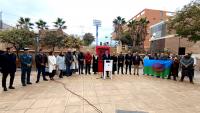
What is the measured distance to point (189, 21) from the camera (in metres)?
19.5

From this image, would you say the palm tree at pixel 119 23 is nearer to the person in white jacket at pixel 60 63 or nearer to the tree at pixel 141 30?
the tree at pixel 141 30

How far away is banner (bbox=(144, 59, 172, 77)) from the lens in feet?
57.1

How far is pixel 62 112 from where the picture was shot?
7.84m

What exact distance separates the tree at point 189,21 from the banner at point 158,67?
307 centimetres

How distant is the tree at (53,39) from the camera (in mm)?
50406

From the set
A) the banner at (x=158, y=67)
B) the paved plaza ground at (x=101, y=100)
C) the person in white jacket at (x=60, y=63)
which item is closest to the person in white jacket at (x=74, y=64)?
the person in white jacket at (x=60, y=63)

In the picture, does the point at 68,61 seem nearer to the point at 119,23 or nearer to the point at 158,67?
the point at 158,67

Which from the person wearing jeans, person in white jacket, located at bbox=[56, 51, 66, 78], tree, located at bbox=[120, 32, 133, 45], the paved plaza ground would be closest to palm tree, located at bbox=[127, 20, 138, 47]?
tree, located at bbox=[120, 32, 133, 45]

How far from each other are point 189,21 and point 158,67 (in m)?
4.22

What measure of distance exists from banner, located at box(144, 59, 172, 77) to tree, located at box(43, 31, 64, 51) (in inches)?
1307

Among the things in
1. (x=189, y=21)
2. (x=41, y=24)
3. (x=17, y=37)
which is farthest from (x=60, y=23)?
(x=189, y=21)

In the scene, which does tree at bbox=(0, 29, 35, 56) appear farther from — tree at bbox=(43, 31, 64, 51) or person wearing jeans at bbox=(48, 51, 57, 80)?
person wearing jeans at bbox=(48, 51, 57, 80)

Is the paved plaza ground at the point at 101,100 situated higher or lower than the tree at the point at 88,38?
lower

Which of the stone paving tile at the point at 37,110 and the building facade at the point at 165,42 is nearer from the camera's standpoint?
the stone paving tile at the point at 37,110
